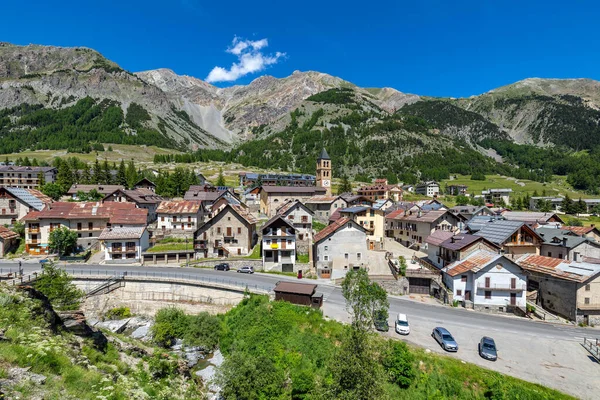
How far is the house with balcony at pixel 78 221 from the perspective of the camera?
5788cm

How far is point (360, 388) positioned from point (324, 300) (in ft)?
71.7

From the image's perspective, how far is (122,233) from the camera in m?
54.7

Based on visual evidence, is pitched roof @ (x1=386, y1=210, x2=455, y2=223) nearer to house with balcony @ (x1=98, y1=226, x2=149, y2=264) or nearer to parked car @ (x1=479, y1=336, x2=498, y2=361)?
parked car @ (x1=479, y1=336, x2=498, y2=361)

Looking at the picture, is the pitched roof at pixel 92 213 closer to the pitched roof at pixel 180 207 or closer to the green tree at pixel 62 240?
the green tree at pixel 62 240

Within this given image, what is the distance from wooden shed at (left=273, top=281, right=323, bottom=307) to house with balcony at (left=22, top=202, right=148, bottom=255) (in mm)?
37196

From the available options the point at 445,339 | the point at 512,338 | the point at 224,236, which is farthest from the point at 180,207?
the point at 512,338

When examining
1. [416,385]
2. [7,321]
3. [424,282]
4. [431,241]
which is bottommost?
[416,385]

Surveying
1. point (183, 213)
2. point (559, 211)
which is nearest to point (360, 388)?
point (183, 213)

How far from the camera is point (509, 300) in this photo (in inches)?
1608

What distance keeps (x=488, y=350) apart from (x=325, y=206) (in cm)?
6122

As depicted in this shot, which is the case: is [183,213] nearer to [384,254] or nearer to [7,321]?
[384,254]

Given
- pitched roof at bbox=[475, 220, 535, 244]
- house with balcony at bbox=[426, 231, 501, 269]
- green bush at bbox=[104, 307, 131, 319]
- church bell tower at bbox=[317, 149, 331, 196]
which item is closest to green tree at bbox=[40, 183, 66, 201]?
green bush at bbox=[104, 307, 131, 319]

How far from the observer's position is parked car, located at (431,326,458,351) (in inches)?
1140

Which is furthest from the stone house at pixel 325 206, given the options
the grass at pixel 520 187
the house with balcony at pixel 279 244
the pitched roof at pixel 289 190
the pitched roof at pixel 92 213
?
the grass at pixel 520 187
